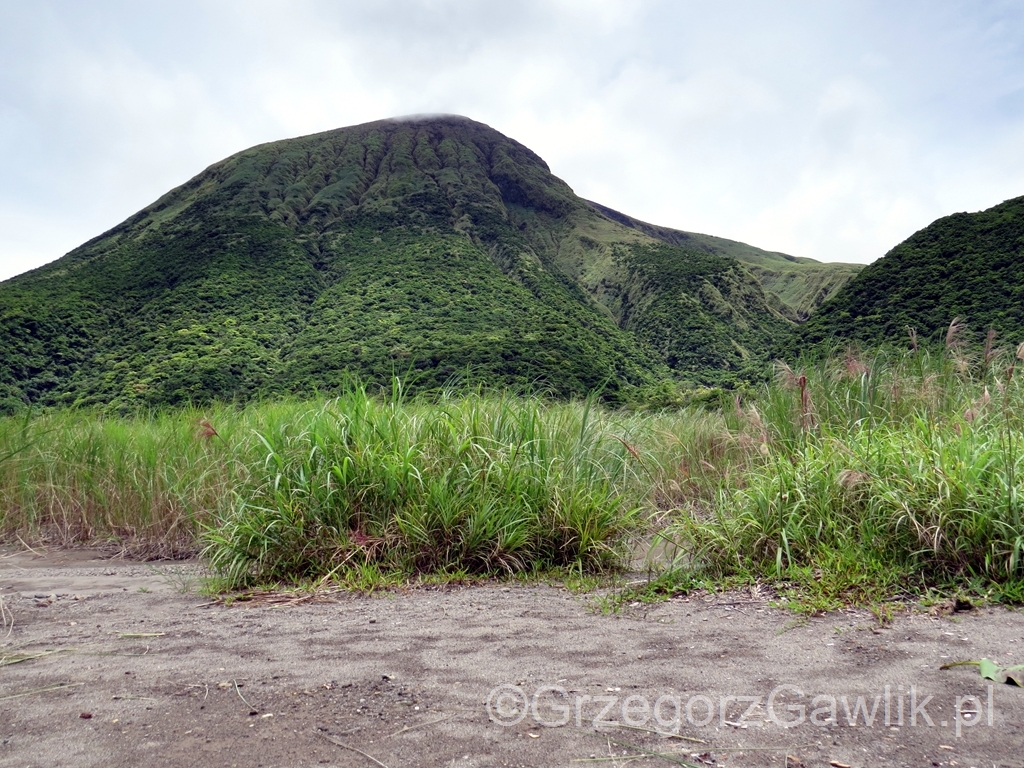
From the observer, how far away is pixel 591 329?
48.3 meters

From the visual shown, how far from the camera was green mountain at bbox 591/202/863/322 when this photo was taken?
69062 mm

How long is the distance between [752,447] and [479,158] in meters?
87.1

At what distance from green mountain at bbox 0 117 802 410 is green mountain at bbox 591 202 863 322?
3.88 meters

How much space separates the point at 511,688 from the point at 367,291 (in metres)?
50.8

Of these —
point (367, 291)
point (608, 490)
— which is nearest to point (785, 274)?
point (367, 291)

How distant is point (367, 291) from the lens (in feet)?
167

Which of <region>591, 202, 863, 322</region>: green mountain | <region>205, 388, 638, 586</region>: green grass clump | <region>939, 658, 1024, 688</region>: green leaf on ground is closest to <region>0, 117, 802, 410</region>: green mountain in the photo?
<region>591, 202, 863, 322</region>: green mountain

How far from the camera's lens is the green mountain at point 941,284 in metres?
28.2

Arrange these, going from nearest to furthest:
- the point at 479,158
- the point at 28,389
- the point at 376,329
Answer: the point at 28,389 < the point at 376,329 < the point at 479,158

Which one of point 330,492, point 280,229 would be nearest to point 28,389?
point 280,229

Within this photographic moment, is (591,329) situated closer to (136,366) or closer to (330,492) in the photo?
(136,366)

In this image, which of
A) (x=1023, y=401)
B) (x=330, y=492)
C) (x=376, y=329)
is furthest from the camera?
(x=376, y=329)

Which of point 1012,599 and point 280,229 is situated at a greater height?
point 280,229

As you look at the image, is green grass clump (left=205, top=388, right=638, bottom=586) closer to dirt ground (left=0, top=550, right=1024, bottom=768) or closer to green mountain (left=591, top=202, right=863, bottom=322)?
dirt ground (left=0, top=550, right=1024, bottom=768)
